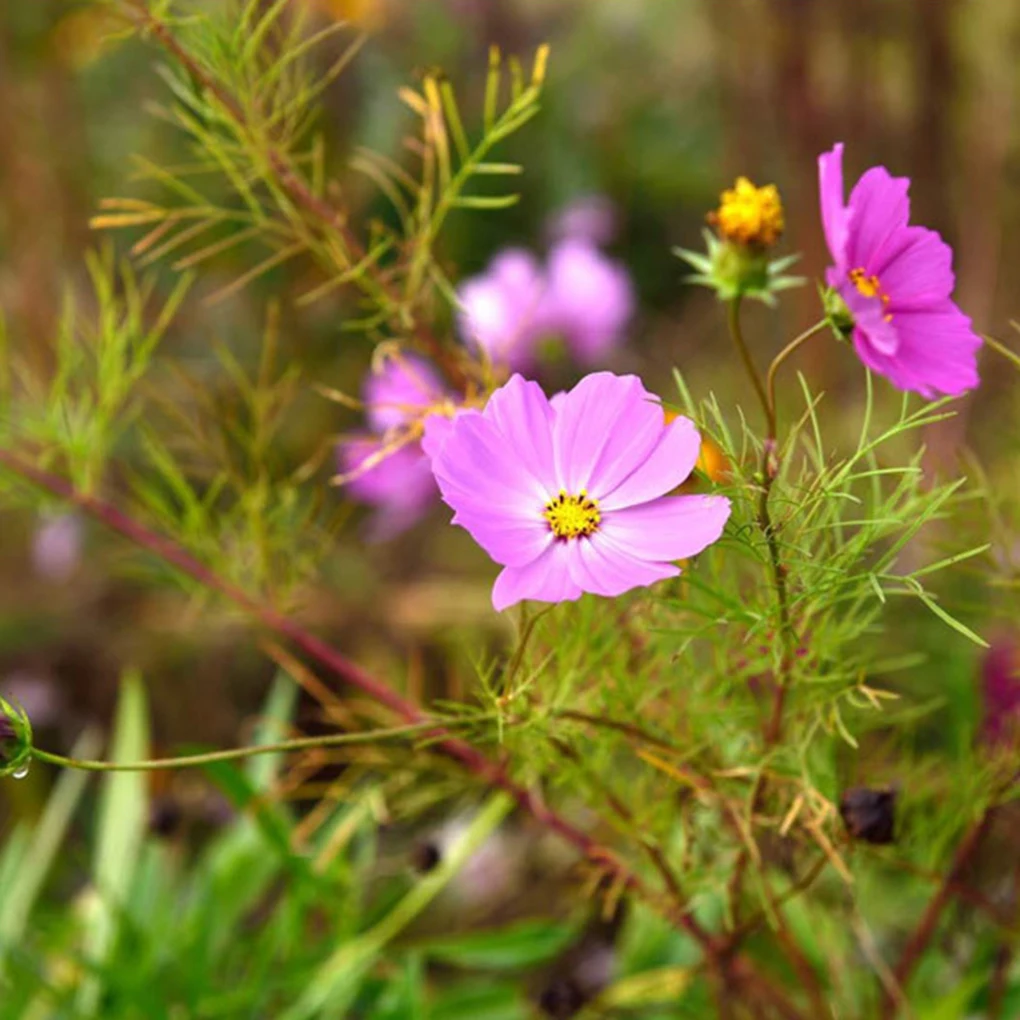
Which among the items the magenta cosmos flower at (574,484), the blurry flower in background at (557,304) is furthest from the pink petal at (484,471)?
the blurry flower in background at (557,304)

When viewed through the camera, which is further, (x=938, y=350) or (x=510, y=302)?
(x=510, y=302)

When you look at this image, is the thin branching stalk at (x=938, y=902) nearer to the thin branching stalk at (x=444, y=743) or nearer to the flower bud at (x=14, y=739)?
the thin branching stalk at (x=444, y=743)

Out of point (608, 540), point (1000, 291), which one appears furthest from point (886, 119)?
point (608, 540)

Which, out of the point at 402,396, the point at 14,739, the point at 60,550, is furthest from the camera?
the point at 60,550

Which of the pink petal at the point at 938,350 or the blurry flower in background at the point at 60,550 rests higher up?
the pink petal at the point at 938,350

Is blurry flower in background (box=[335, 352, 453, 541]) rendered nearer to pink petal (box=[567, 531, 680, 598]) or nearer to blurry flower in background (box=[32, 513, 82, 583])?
pink petal (box=[567, 531, 680, 598])

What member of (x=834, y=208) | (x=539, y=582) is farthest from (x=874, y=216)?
(x=539, y=582)

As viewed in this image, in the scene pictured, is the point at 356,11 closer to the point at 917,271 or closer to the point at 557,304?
the point at 557,304
